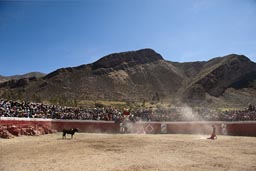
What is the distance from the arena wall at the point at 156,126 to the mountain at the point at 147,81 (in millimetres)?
53831

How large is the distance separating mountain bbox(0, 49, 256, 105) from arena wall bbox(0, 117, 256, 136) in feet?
177

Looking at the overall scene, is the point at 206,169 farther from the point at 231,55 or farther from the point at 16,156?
the point at 231,55

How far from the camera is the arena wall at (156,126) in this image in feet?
114

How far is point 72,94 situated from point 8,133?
79.1 m

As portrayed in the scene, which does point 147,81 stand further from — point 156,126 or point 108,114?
point 156,126

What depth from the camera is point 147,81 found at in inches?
5148

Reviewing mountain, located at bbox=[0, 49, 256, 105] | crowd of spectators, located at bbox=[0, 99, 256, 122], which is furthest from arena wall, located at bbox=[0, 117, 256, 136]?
mountain, located at bbox=[0, 49, 256, 105]

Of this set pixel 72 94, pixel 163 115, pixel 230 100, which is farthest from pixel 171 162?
pixel 72 94

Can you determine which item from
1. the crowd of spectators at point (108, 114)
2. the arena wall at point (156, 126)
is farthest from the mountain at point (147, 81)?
the arena wall at point (156, 126)

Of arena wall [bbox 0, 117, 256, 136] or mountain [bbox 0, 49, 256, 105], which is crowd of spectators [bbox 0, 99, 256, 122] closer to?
arena wall [bbox 0, 117, 256, 136]

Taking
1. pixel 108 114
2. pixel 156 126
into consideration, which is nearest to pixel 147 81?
pixel 108 114

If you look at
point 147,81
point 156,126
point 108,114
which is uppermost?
point 147,81

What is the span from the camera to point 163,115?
144ft

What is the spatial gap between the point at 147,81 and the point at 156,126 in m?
89.5
